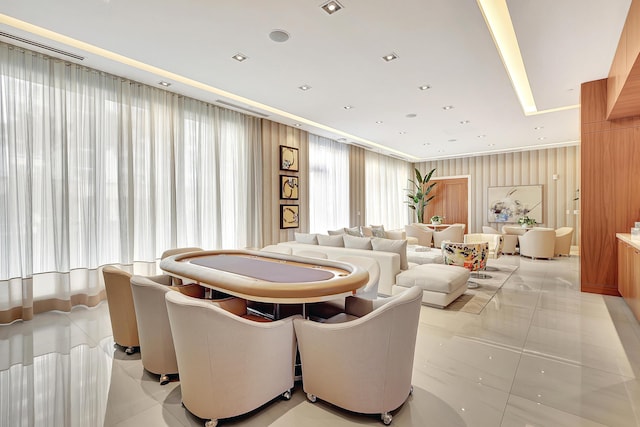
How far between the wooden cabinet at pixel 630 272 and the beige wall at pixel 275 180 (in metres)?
5.21

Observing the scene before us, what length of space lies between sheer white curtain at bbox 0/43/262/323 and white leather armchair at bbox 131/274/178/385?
233 centimetres

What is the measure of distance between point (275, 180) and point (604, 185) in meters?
5.37

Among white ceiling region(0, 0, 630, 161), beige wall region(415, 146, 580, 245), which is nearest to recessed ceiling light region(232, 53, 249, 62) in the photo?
white ceiling region(0, 0, 630, 161)

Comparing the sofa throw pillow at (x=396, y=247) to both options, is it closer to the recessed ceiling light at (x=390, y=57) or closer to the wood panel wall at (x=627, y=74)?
the recessed ceiling light at (x=390, y=57)

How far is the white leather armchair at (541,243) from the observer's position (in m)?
7.17

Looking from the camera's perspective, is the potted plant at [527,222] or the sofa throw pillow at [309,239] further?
the potted plant at [527,222]

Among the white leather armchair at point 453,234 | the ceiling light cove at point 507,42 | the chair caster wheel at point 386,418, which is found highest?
the ceiling light cove at point 507,42

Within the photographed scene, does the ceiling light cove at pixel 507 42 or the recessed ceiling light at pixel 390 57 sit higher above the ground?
the ceiling light cove at pixel 507 42

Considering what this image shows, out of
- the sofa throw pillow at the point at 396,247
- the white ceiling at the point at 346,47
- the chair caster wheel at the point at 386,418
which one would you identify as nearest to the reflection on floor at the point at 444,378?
the chair caster wheel at the point at 386,418

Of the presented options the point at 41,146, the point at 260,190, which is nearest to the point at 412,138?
the point at 260,190

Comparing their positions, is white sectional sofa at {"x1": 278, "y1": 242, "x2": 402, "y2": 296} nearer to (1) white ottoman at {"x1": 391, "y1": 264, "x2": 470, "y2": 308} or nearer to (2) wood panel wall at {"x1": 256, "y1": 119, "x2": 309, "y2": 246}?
(1) white ottoman at {"x1": 391, "y1": 264, "x2": 470, "y2": 308}

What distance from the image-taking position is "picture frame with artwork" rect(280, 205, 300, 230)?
6.51 metres

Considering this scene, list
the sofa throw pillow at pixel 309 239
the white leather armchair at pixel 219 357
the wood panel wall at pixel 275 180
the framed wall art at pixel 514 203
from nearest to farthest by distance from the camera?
the white leather armchair at pixel 219 357, the sofa throw pillow at pixel 309 239, the wood panel wall at pixel 275 180, the framed wall art at pixel 514 203

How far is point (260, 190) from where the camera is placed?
6098 mm
